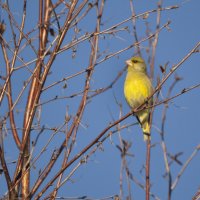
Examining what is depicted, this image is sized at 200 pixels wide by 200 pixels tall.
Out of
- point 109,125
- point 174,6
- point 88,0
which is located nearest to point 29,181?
point 109,125

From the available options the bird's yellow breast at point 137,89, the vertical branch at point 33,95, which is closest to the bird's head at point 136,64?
the bird's yellow breast at point 137,89

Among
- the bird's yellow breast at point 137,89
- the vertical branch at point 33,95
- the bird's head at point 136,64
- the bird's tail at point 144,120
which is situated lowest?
the vertical branch at point 33,95

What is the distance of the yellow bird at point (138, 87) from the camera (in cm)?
521

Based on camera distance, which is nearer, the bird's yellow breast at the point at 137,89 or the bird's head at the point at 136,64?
the bird's yellow breast at the point at 137,89

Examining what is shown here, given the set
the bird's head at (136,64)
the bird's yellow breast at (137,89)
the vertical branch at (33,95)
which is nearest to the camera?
the vertical branch at (33,95)

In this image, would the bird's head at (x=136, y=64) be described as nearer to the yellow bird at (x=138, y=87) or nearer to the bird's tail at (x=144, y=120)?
the yellow bird at (x=138, y=87)

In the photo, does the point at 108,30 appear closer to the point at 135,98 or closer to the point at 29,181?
the point at 29,181

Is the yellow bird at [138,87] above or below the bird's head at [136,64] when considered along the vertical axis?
below

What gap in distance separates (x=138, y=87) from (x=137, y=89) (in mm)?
32

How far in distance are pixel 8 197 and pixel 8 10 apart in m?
1.29

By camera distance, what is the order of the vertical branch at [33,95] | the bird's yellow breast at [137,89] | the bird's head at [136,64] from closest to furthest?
the vertical branch at [33,95] → the bird's yellow breast at [137,89] → the bird's head at [136,64]

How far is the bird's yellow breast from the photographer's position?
5207 mm

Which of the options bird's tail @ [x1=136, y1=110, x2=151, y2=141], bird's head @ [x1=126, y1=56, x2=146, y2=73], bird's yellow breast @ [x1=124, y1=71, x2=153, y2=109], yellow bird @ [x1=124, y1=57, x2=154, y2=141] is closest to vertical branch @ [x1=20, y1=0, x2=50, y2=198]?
yellow bird @ [x1=124, y1=57, x2=154, y2=141]

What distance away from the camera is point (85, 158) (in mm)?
2754
